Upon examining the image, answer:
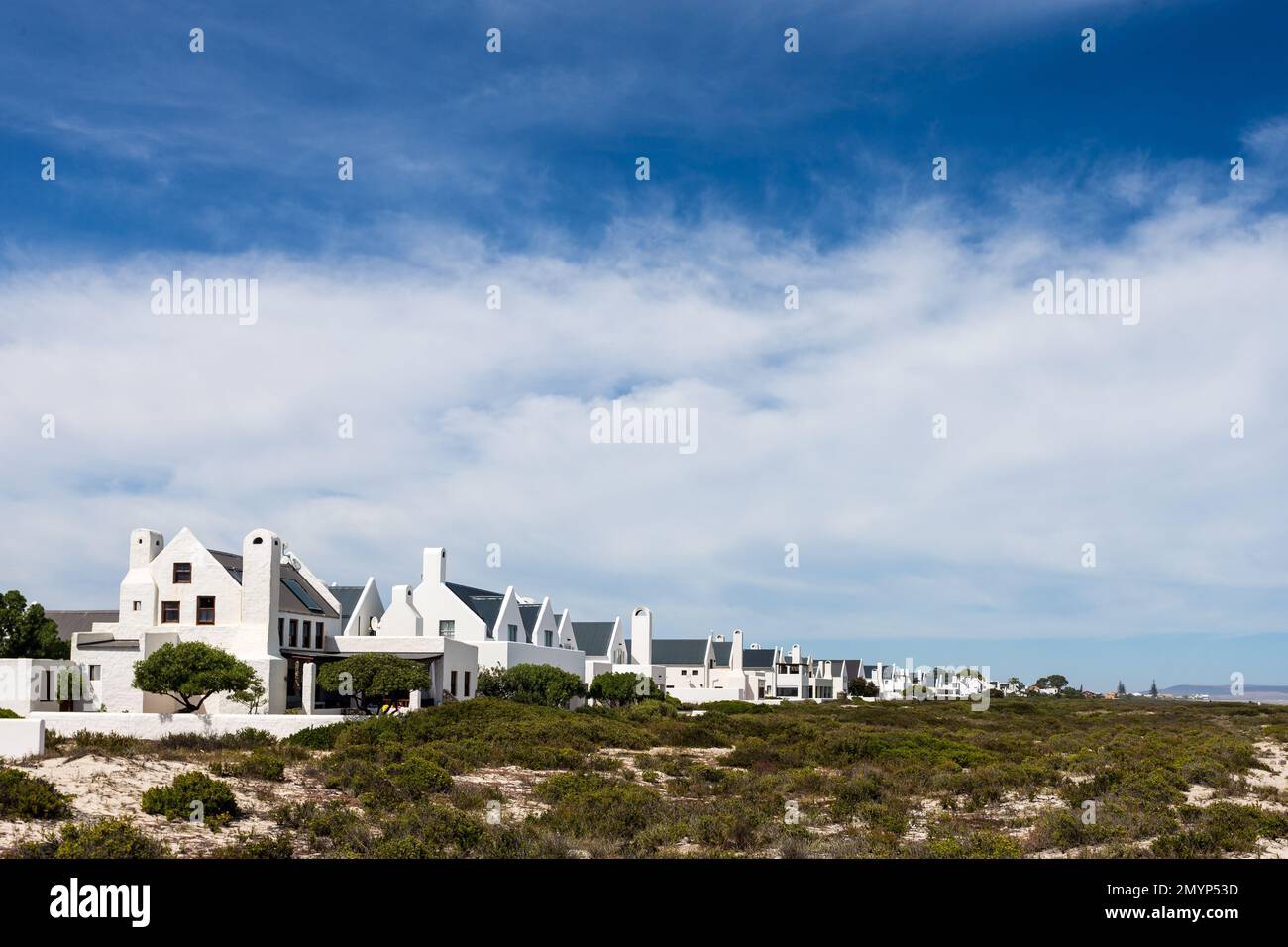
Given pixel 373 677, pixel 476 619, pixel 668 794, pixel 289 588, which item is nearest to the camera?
pixel 668 794

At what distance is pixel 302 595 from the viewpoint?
49.2 meters

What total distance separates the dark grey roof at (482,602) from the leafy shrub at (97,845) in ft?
130

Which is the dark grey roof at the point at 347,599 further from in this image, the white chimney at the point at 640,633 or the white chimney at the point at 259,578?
the white chimney at the point at 640,633

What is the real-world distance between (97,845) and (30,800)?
12.4 feet

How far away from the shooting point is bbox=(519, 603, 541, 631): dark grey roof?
61844 mm

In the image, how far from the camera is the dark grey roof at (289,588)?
151 feet

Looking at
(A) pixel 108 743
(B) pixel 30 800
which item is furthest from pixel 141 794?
(A) pixel 108 743

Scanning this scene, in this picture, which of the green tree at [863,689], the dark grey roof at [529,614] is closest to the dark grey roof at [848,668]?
the green tree at [863,689]

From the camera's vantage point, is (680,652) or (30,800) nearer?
(30,800)

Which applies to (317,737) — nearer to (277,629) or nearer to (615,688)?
(277,629)
